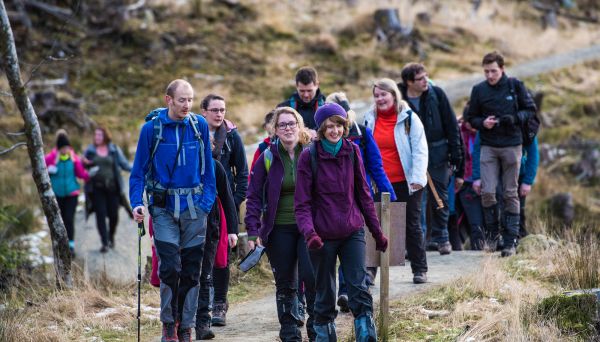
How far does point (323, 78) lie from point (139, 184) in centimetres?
1879

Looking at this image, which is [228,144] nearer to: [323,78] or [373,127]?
[373,127]

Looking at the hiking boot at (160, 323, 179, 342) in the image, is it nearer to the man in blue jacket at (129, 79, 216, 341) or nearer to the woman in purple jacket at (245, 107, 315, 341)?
the man in blue jacket at (129, 79, 216, 341)

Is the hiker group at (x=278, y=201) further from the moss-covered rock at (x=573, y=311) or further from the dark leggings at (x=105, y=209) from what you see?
the dark leggings at (x=105, y=209)

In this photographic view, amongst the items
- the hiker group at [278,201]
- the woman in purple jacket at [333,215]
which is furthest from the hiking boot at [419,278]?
the woman in purple jacket at [333,215]

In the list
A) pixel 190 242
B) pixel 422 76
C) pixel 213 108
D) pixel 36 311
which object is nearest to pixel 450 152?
pixel 422 76

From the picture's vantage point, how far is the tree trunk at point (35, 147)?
8906 mm

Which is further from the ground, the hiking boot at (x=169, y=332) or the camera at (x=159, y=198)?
the camera at (x=159, y=198)

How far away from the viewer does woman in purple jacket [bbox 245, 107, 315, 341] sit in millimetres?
6305

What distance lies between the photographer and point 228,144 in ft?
24.3

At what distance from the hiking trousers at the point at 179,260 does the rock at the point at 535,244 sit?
4.38m

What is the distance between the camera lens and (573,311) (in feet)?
21.5

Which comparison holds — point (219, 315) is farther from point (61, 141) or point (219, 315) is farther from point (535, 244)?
point (61, 141)

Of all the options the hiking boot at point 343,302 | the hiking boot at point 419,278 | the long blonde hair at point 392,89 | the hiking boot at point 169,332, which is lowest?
the hiking boot at point 169,332

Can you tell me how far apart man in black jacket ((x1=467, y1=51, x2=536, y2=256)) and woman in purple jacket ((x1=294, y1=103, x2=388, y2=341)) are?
3.78 metres
